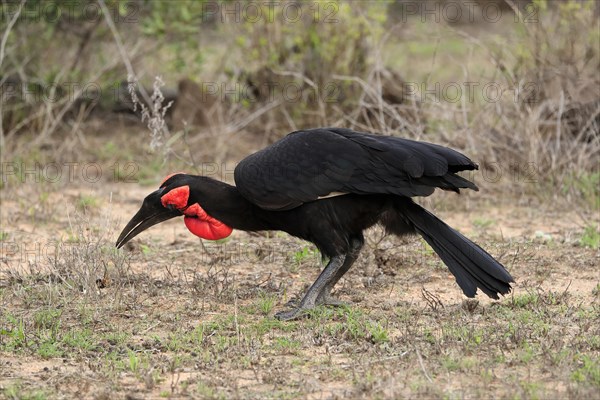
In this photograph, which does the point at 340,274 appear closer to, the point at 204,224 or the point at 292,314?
the point at 292,314

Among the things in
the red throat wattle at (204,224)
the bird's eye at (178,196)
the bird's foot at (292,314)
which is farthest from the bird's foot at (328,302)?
the bird's eye at (178,196)

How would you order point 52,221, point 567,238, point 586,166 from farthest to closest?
point 586,166 < point 52,221 < point 567,238

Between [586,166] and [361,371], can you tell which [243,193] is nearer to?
[361,371]

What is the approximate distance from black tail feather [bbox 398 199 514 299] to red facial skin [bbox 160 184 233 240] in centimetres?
93

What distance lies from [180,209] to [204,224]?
5.7 inches

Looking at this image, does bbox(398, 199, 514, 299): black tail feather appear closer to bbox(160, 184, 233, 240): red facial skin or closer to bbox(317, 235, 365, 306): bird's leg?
bbox(317, 235, 365, 306): bird's leg

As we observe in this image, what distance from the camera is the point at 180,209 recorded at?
16.3 feet

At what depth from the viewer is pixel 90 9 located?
8.77m

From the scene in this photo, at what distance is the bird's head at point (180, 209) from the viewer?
4.94m

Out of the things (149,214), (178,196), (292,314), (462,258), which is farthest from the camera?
(149,214)

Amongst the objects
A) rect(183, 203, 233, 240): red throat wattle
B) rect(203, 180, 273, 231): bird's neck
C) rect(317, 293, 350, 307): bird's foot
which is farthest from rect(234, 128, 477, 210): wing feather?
rect(317, 293, 350, 307): bird's foot

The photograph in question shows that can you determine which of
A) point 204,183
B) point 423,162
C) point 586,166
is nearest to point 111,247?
point 204,183

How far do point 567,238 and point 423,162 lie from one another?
2.03m

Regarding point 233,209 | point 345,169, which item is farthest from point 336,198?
point 233,209
